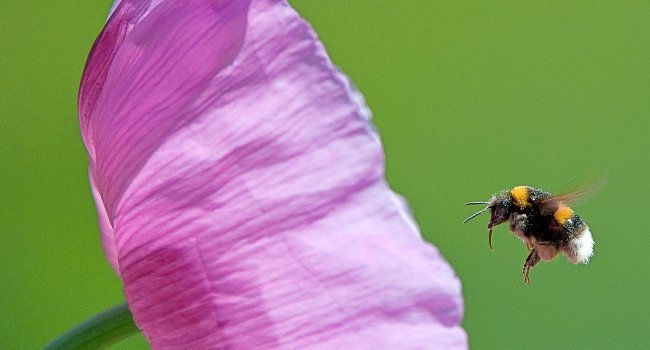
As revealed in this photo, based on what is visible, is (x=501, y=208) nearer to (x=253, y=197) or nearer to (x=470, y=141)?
(x=253, y=197)

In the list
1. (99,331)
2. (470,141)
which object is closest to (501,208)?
(99,331)

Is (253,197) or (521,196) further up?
(253,197)

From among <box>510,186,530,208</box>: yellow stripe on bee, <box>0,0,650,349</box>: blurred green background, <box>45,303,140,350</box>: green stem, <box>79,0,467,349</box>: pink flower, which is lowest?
<box>0,0,650,349</box>: blurred green background

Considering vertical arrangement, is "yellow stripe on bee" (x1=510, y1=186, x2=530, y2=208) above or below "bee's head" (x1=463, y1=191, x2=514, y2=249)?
above

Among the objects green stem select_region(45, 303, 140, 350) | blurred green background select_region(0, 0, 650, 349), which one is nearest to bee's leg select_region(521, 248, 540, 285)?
green stem select_region(45, 303, 140, 350)

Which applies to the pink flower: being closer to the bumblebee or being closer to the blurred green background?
the bumblebee

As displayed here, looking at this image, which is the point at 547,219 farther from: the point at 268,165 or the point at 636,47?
the point at 636,47

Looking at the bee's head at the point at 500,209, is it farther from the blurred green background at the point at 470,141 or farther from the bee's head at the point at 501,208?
the blurred green background at the point at 470,141
